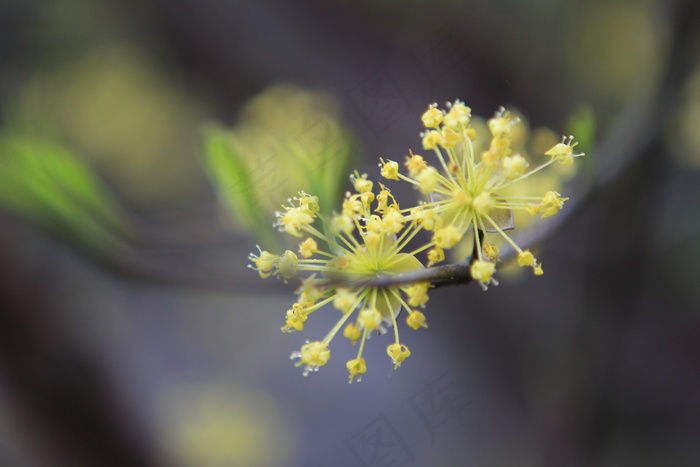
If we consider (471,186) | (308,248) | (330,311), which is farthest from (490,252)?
(330,311)

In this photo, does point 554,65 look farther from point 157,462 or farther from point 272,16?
point 157,462

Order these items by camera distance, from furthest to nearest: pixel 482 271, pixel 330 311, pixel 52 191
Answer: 1. pixel 330 311
2. pixel 52 191
3. pixel 482 271

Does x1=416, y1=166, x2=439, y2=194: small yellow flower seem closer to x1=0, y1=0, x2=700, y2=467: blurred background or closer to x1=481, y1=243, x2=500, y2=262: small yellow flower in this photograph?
x1=481, y1=243, x2=500, y2=262: small yellow flower

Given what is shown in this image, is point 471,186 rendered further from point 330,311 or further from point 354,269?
point 330,311

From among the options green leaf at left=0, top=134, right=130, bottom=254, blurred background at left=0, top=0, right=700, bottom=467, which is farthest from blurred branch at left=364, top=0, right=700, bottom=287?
green leaf at left=0, top=134, right=130, bottom=254

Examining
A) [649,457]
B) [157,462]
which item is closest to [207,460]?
[157,462]

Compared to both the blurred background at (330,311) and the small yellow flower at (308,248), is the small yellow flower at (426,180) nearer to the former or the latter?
the small yellow flower at (308,248)
